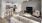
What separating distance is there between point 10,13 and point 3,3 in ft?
1.51

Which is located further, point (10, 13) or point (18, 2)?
point (18, 2)

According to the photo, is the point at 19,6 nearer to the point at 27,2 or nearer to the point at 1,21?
the point at 27,2

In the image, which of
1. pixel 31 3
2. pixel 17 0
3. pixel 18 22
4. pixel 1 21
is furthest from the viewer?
pixel 31 3

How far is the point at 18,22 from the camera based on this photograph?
212cm

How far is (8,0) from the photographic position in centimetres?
310

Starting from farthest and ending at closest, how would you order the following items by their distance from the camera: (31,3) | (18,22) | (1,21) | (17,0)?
1. (31,3)
2. (17,0)
3. (1,21)
4. (18,22)

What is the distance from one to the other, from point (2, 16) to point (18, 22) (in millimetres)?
1136

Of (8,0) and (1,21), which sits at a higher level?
(8,0)

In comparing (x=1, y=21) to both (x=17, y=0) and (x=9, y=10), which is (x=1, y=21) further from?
(x=17, y=0)

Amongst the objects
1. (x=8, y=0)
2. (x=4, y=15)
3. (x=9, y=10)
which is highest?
(x=8, y=0)

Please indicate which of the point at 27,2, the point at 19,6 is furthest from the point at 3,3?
the point at 27,2

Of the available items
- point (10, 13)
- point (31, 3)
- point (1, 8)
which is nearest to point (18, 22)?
point (10, 13)

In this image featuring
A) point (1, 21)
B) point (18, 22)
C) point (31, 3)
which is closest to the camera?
point (18, 22)

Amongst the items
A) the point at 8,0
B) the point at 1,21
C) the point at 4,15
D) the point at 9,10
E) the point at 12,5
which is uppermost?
the point at 8,0
